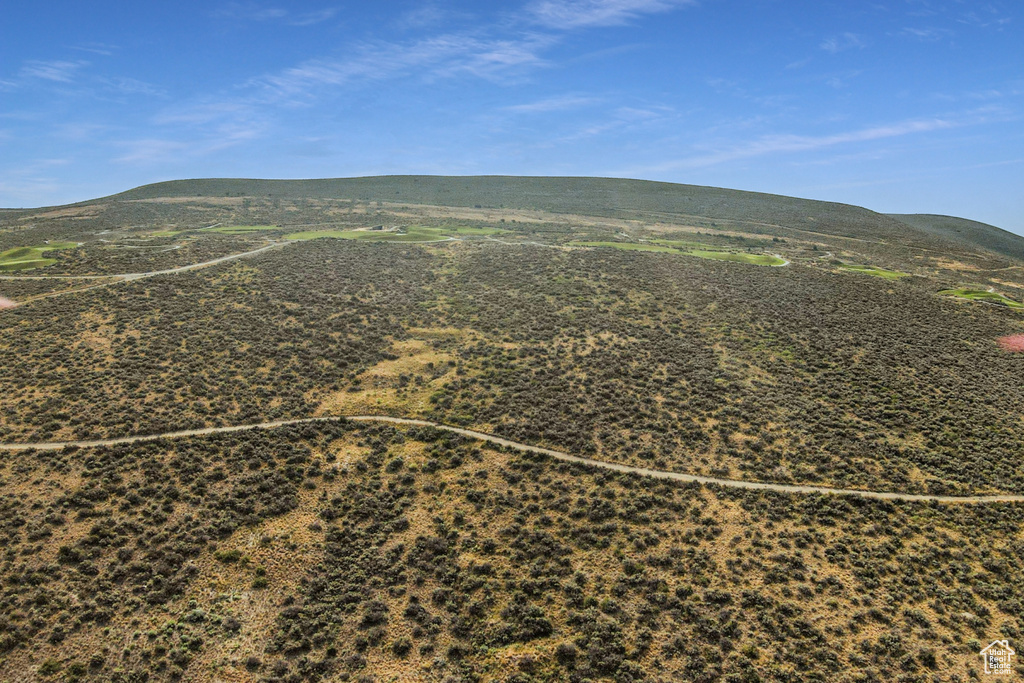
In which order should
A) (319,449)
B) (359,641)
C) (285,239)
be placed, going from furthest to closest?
(285,239) → (319,449) → (359,641)

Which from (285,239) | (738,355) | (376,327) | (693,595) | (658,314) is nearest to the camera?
(693,595)

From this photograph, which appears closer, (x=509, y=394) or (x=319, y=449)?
(x=319, y=449)

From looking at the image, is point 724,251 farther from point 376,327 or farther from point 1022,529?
point 1022,529

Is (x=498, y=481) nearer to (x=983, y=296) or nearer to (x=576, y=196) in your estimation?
(x=983, y=296)

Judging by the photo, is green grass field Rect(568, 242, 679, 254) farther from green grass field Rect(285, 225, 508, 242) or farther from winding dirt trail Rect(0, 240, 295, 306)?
winding dirt trail Rect(0, 240, 295, 306)

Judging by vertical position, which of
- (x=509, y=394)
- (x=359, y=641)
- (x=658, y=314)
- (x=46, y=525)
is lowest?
(x=359, y=641)

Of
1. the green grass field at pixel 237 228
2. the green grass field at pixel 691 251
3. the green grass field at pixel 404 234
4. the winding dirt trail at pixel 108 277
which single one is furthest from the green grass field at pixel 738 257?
the green grass field at pixel 237 228

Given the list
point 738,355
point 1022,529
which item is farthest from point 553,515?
point 738,355

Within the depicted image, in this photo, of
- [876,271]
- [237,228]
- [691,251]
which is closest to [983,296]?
[876,271]

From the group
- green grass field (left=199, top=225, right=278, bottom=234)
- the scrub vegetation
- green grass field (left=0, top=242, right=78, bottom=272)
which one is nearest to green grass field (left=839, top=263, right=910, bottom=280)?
the scrub vegetation
